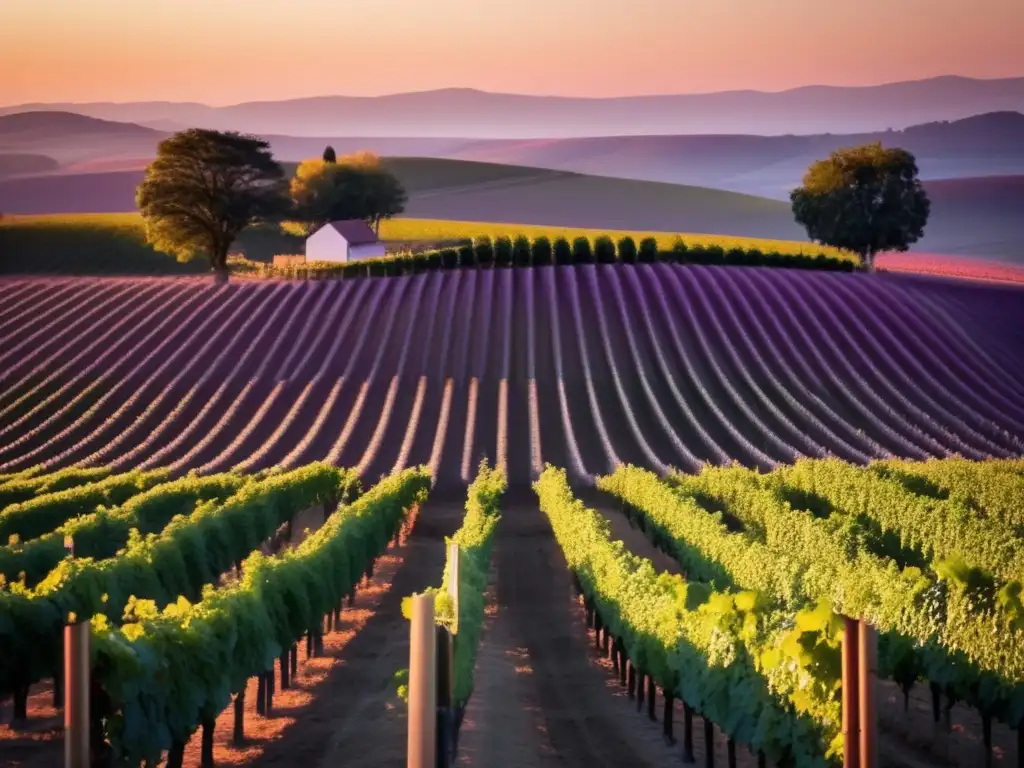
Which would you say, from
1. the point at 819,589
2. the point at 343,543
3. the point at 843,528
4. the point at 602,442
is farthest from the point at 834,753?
the point at 602,442

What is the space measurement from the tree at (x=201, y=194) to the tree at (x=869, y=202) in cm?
3880

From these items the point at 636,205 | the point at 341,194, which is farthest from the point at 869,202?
the point at 636,205

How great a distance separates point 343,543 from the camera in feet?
90.2

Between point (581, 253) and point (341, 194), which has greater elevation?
point (341, 194)

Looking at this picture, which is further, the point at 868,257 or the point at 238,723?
the point at 868,257

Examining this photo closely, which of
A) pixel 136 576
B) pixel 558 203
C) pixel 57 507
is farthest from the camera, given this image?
pixel 558 203

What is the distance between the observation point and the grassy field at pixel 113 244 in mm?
113812

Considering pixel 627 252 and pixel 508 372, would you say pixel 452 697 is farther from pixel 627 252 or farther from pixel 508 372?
pixel 627 252

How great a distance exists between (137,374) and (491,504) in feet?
106

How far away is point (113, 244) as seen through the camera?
12238 cm

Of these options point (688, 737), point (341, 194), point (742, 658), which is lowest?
point (688, 737)

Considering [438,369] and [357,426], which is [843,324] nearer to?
[438,369]

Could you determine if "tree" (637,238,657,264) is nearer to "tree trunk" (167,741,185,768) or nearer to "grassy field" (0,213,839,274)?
"grassy field" (0,213,839,274)

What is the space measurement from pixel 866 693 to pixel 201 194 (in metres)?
84.9
